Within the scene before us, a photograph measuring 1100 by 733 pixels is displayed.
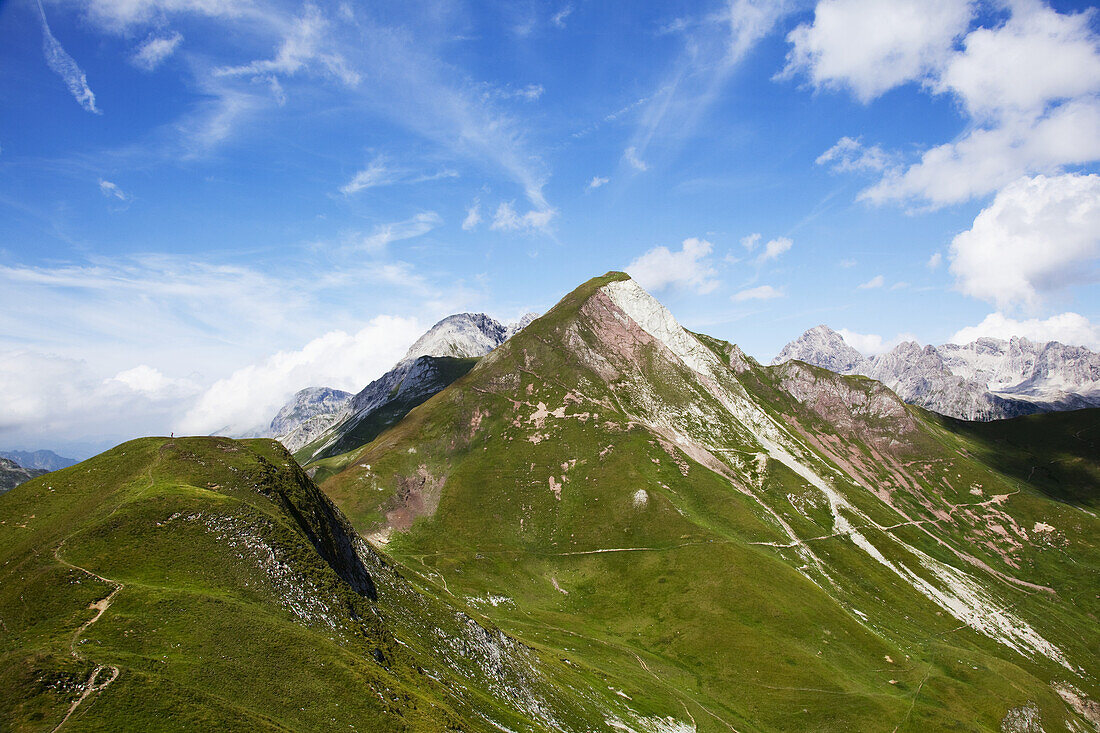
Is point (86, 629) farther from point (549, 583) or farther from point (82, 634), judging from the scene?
point (549, 583)

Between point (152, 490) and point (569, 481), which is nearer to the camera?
point (152, 490)

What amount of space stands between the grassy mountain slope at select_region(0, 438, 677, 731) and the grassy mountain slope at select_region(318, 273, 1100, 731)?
34.9m

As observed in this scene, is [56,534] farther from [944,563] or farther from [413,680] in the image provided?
[944,563]

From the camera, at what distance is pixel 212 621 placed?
117 feet

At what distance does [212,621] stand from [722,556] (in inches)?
4277

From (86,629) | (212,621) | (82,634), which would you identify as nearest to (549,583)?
(212,621)

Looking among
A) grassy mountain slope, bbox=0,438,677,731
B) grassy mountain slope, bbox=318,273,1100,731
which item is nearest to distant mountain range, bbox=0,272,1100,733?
grassy mountain slope, bbox=0,438,677,731

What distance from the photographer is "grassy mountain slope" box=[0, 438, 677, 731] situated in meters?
29.2

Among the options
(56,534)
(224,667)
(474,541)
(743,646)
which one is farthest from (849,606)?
(56,534)

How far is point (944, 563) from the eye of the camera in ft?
505

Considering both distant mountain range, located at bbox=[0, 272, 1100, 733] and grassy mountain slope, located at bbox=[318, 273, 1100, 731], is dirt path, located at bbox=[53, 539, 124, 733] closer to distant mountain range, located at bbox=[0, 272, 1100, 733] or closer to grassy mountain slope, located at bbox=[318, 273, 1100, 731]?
distant mountain range, located at bbox=[0, 272, 1100, 733]

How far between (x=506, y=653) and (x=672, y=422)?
4958 inches

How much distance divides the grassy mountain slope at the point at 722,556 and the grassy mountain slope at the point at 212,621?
34915 millimetres

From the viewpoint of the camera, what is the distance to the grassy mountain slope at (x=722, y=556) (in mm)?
92250
